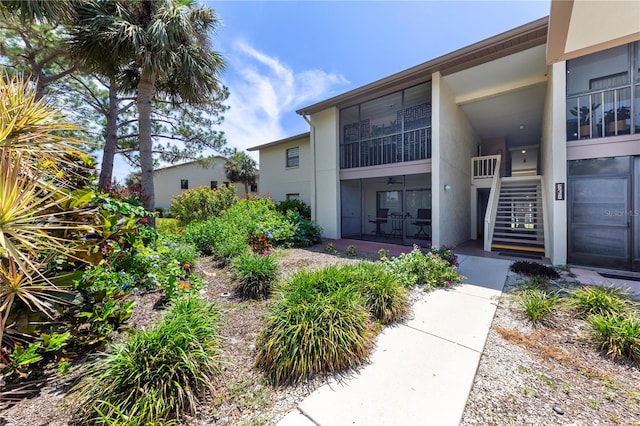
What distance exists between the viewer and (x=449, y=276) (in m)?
5.27

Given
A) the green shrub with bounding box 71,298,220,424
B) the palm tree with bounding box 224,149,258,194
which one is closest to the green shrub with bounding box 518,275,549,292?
the green shrub with bounding box 71,298,220,424

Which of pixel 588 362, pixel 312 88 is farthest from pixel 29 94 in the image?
pixel 312 88

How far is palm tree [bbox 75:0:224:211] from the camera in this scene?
683 cm

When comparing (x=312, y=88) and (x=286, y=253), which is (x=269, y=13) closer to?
(x=312, y=88)

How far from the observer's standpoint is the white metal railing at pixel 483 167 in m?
10.8

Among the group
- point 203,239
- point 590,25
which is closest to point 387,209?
point 203,239

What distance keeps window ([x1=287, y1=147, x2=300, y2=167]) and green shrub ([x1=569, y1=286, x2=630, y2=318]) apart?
499 inches

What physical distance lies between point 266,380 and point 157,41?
9165 mm

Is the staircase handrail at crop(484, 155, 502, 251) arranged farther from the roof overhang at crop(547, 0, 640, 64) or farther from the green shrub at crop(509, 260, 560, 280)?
the roof overhang at crop(547, 0, 640, 64)

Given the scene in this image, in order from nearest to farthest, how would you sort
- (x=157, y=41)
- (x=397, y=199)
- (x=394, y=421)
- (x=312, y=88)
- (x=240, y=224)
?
(x=394, y=421), (x=157, y=41), (x=240, y=224), (x=312, y=88), (x=397, y=199)

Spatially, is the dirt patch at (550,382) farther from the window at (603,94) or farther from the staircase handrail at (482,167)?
the staircase handrail at (482,167)

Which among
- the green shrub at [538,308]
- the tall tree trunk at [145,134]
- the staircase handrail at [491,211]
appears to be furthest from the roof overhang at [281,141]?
the green shrub at [538,308]

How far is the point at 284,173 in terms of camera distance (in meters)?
15.1

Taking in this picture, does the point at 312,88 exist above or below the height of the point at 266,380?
above
